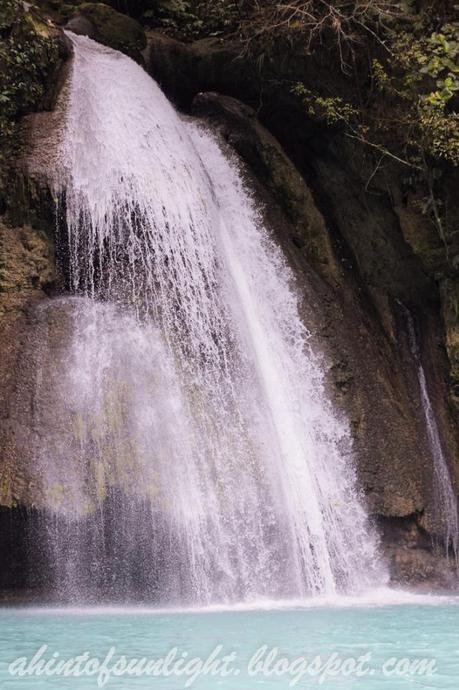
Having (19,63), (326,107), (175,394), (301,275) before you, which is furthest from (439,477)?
(19,63)

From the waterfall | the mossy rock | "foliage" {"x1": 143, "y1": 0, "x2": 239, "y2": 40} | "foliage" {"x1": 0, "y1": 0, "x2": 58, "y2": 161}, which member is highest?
"foliage" {"x1": 143, "y1": 0, "x2": 239, "y2": 40}

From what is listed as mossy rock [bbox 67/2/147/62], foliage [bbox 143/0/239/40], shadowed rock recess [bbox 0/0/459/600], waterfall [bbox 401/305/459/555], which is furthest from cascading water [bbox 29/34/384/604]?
foliage [bbox 143/0/239/40]

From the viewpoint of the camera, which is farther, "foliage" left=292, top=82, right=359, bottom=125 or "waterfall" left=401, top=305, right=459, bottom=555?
"foliage" left=292, top=82, right=359, bottom=125

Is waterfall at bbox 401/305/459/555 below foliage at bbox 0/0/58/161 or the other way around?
below

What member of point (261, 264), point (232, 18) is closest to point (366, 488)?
point (261, 264)

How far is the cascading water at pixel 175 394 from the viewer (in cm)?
693

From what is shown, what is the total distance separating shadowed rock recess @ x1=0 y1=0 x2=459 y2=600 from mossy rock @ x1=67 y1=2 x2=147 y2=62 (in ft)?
0.08

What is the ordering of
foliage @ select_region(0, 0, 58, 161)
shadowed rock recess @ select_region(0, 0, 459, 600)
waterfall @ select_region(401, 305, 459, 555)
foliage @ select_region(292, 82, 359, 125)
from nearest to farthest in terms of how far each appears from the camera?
shadowed rock recess @ select_region(0, 0, 459, 600) < foliage @ select_region(0, 0, 58, 161) < waterfall @ select_region(401, 305, 459, 555) < foliage @ select_region(292, 82, 359, 125)

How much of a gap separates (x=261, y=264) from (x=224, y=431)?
316 centimetres

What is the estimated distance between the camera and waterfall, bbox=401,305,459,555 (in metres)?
9.55

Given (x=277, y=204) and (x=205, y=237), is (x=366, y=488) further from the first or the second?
(x=277, y=204)

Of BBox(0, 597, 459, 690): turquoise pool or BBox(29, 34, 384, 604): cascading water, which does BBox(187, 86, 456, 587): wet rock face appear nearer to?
BBox(29, 34, 384, 604): cascading water

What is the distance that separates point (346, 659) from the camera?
419 centimetres

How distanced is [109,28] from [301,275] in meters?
5.10
